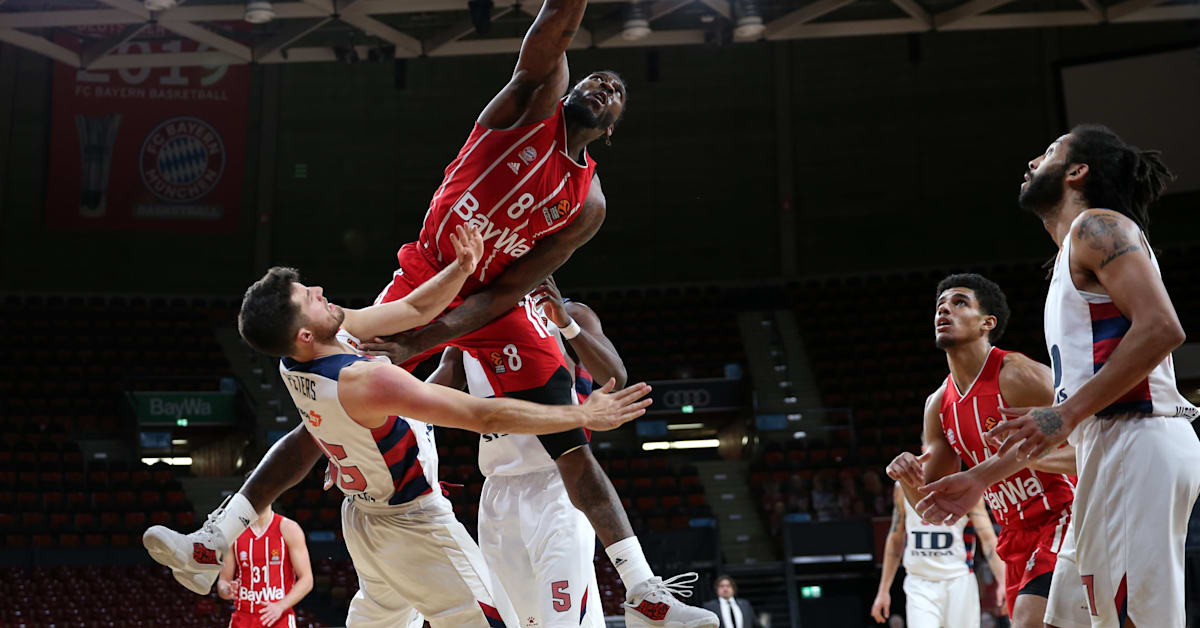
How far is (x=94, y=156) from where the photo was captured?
2453cm

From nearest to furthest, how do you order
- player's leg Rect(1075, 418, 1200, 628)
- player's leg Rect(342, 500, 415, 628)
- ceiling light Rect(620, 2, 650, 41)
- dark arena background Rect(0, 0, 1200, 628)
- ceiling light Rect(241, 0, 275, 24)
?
player's leg Rect(1075, 418, 1200, 628), player's leg Rect(342, 500, 415, 628), ceiling light Rect(241, 0, 275, 24), ceiling light Rect(620, 2, 650, 41), dark arena background Rect(0, 0, 1200, 628)

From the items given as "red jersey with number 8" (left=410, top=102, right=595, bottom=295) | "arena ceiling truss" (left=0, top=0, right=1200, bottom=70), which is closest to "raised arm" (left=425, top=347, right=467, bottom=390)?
"red jersey with number 8" (left=410, top=102, right=595, bottom=295)

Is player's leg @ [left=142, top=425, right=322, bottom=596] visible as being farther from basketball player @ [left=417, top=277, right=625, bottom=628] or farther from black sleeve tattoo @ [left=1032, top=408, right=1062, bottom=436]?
black sleeve tattoo @ [left=1032, top=408, right=1062, bottom=436]

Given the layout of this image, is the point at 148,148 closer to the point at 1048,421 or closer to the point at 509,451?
the point at 509,451

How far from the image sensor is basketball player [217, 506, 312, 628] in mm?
9195

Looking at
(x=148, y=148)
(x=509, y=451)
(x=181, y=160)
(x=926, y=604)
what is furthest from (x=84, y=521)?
(x=509, y=451)

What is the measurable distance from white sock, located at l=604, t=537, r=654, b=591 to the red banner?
21730 millimetres

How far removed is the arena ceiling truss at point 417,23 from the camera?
1761 centimetres

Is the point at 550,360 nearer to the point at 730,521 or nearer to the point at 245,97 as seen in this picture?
the point at 730,521

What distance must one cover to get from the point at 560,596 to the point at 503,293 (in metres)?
1.46

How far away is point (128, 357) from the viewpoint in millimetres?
23109

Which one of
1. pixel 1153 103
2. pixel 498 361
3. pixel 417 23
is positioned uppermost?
pixel 417 23

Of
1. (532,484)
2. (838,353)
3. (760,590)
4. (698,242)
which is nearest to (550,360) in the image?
(532,484)

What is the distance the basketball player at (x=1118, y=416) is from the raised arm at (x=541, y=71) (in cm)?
228
